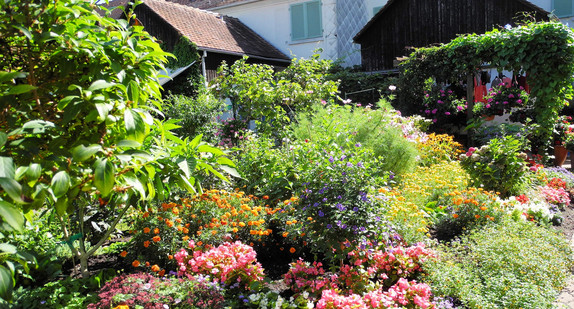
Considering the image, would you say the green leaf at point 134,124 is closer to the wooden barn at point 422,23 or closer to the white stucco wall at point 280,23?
the wooden barn at point 422,23

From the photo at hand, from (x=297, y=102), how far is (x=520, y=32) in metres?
4.69

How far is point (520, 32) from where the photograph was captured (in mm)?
8531

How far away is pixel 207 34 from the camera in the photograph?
1554cm

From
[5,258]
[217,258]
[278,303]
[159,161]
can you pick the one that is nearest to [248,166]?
[217,258]

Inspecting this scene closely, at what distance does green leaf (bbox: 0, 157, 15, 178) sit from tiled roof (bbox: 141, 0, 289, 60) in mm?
13303

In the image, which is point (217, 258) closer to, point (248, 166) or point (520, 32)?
point (248, 166)

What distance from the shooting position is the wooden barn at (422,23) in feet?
44.7

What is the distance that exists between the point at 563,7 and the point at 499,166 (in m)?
11.0

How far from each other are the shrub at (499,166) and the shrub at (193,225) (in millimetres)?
3024

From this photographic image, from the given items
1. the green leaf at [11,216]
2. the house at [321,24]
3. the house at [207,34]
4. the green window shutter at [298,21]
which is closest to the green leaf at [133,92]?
the green leaf at [11,216]

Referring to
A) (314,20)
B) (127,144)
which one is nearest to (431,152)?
(127,144)

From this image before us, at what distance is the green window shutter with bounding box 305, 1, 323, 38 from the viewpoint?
55.6 feet

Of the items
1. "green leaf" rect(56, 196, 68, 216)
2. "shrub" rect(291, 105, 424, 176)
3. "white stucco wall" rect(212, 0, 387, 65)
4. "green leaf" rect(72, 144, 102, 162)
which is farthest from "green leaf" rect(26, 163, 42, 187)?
"white stucco wall" rect(212, 0, 387, 65)

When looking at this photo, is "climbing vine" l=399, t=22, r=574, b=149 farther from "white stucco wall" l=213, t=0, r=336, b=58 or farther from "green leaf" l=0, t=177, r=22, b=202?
"green leaf" l=0, t=177, r=22, b=202
